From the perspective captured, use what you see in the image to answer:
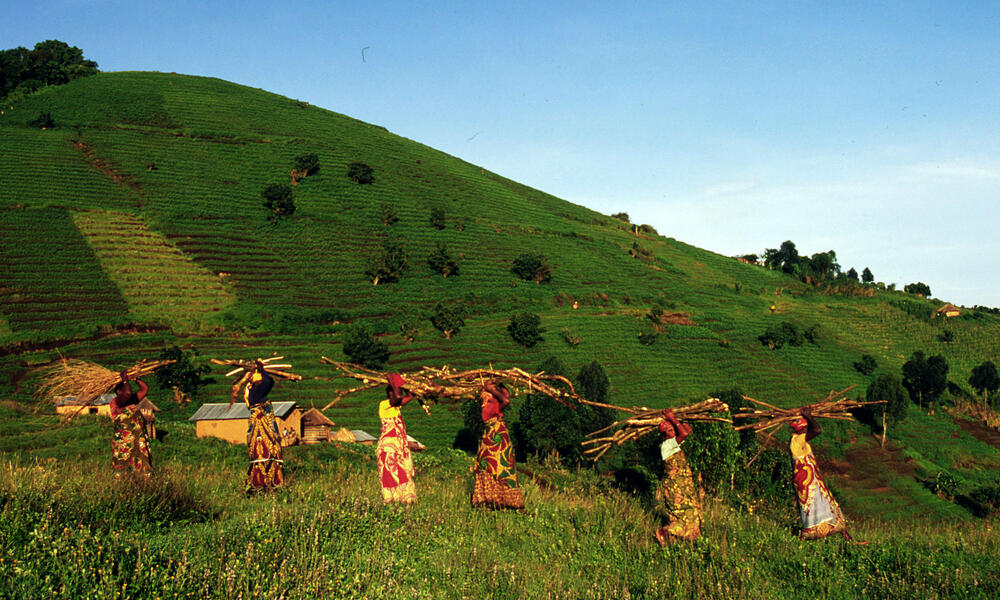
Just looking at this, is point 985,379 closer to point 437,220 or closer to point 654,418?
point 437,220

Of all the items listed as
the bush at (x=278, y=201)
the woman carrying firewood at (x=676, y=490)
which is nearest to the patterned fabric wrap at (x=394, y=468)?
the woman carrying firewood at (x=676, y=490)

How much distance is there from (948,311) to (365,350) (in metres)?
104

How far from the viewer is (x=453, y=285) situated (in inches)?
3100

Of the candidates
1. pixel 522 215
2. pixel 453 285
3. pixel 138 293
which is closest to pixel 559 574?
pixel 138 293

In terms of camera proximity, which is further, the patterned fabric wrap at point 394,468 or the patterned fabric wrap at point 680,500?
the patterned fabric wrap at point 394,468

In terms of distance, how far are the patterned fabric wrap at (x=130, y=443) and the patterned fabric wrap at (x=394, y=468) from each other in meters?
5.49

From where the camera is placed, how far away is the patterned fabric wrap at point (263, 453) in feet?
32.6

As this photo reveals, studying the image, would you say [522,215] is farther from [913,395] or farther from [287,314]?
[913,395]

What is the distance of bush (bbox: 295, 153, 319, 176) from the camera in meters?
95.7

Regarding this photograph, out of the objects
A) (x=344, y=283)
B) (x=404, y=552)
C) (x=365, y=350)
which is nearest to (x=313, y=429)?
(x=365, y=350)

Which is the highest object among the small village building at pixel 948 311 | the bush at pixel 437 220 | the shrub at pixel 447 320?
the small village building at pixel 948 311

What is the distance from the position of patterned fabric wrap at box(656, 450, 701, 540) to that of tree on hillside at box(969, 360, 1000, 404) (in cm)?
8747

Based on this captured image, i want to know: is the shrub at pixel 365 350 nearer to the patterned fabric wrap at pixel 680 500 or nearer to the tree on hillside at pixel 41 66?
Result: the patterned fabric wrap at pixel 680 500

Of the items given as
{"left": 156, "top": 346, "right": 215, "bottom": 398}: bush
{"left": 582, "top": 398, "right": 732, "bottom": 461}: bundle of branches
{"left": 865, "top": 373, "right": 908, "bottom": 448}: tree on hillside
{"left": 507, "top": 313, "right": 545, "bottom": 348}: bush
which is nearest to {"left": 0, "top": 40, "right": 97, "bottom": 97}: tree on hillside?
{"left": 156, "top": 346, "right": 215, "bottom": 398}: bush
